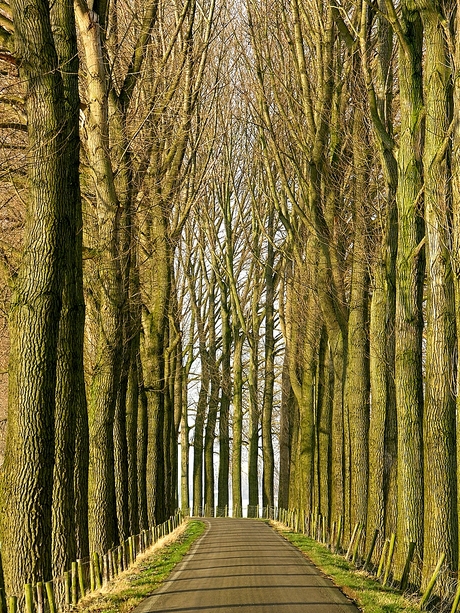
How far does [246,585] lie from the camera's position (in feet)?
48.8

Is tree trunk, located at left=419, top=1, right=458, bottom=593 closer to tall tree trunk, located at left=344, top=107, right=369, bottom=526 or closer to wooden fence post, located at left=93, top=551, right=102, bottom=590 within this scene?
wooden fence post, located at left=93, top=551, right=102, bottom=590

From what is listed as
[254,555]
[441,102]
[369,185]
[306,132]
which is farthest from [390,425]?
[306,132]

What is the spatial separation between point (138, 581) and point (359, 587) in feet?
11.9

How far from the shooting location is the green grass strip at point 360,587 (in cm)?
1249

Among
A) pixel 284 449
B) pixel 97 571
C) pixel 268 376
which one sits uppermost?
pixel 268 376

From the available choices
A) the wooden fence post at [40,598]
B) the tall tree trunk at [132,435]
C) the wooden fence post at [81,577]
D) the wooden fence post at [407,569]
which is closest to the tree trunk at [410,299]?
the wooden fence post at [407,569]

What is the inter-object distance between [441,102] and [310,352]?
16.8 meters

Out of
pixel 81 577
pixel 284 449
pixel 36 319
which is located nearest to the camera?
pixel 36 319

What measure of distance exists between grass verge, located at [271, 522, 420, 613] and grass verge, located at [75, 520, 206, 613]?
2887mm

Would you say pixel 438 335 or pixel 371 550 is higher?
pixel 438 335

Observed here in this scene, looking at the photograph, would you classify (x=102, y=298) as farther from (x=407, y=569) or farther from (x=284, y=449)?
(x=284, y=449)

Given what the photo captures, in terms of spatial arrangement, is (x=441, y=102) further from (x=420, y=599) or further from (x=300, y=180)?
(x=300, y=180)

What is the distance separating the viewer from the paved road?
12.3 meters

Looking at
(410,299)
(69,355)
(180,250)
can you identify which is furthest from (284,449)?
(69,355)
